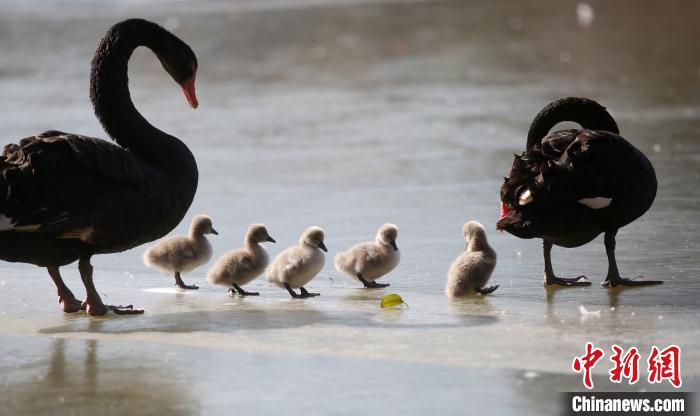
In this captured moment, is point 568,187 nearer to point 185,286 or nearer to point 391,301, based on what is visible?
point 391,301

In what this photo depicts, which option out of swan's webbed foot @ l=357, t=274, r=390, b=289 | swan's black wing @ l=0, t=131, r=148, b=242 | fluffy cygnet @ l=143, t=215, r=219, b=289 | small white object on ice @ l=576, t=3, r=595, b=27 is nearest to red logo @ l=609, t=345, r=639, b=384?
swan's webbed foot @ l=357, t=274, r=390, b=289

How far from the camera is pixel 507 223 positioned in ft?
18.5

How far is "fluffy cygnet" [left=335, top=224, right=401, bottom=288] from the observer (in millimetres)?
6082

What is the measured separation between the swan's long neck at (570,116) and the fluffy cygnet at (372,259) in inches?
35.9

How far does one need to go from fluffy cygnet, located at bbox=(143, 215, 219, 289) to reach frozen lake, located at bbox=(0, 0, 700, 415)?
13 cm

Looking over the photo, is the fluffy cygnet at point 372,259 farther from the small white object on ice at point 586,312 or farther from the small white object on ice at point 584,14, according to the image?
the small white object on ice at point 584,14

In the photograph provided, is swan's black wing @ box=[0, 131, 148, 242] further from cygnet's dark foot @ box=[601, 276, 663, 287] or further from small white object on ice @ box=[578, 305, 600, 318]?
cygnet's dark foot @ box=[601, 276, 663, 287]

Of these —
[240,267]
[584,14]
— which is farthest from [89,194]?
[584,14]

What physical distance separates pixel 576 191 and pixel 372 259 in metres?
1.13

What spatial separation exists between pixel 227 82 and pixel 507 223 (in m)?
9.53

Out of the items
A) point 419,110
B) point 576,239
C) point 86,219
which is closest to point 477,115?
point 419,110

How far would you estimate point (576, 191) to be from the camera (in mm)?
5539

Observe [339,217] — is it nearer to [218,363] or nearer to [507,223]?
[507,223]

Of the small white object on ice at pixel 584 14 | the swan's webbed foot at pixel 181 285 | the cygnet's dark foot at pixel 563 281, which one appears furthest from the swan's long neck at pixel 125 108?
the small white object on ice at pixel 584 14
